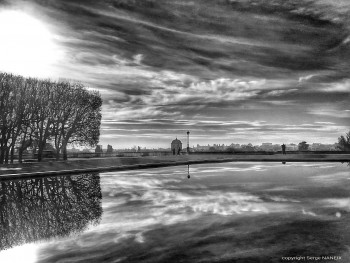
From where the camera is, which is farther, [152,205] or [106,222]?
[152,205]

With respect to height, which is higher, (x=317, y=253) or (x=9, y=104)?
(x=9, y=104)

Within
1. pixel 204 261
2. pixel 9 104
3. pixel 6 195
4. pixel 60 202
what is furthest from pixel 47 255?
pixel 9 104

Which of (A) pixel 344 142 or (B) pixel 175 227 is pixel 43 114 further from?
(A) pixel 344 142

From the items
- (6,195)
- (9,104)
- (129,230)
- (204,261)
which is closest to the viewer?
(204,261)

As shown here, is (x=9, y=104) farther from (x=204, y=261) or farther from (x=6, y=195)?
(x=204, y=261)

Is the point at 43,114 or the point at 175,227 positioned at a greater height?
the point at 43,114

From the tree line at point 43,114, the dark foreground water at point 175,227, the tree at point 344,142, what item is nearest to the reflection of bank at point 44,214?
the dark foreground water at point 175,227

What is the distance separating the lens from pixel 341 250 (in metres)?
7.10

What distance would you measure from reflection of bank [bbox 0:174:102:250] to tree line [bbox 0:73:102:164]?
29.2 m

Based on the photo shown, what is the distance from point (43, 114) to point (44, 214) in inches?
1473

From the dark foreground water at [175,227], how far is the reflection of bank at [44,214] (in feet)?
0.09

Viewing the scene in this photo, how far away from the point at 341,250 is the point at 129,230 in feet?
16.5

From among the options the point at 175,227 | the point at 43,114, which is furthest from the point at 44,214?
the point at 43,114

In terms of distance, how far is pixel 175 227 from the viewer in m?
9.32
